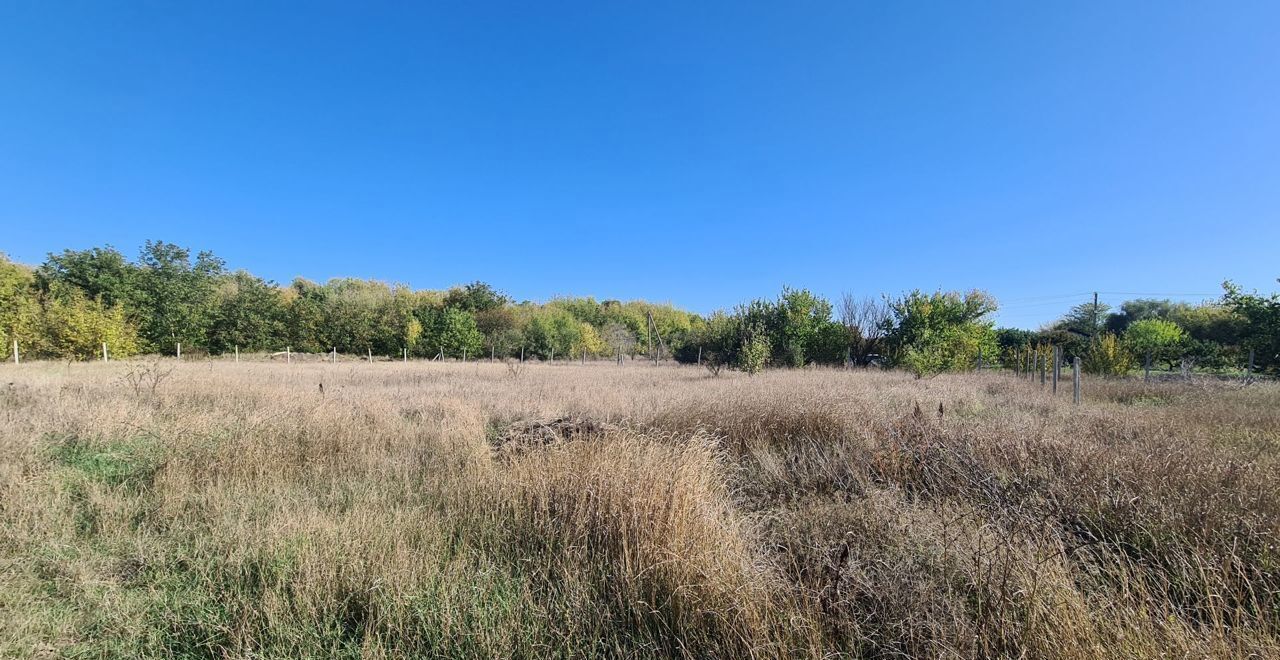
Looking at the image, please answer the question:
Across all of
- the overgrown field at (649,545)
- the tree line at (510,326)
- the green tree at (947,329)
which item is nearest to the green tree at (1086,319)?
the tree line at (510,326)

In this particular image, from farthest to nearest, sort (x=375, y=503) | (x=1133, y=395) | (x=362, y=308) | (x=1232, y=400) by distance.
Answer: (x=362, y=308) < (x=1133, y=395) < (x=1232, y=400) < (x=375, y=503)

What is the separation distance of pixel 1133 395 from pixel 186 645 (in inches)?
594

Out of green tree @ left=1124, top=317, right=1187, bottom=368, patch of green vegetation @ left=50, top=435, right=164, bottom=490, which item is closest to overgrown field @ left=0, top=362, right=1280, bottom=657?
patch of green vegetation @ left=50, top=435, right=164, bottom=490

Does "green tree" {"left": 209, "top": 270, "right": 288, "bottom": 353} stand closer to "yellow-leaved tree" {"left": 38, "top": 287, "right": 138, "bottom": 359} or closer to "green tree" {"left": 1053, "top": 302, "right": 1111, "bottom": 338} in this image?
"yellow-leaved tree" {"left": 38, "top": 287, "right": 138, "bottom": 359}

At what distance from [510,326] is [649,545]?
41.3m

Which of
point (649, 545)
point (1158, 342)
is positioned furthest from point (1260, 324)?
point (649, 545)

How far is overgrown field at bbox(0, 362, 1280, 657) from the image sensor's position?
1.91 m

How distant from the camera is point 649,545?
7.97 feet

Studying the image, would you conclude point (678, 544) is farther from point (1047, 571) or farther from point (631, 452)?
point (1047, 571)

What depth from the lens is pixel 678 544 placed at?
7.87 ft

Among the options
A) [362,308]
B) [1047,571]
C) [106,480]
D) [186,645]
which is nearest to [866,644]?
[1047,571]

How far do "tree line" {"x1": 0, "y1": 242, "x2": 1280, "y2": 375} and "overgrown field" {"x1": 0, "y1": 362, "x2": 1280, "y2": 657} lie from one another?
47.1 ft

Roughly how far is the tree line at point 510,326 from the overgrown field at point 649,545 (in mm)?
14353

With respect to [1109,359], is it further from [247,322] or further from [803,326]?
[247,322]
